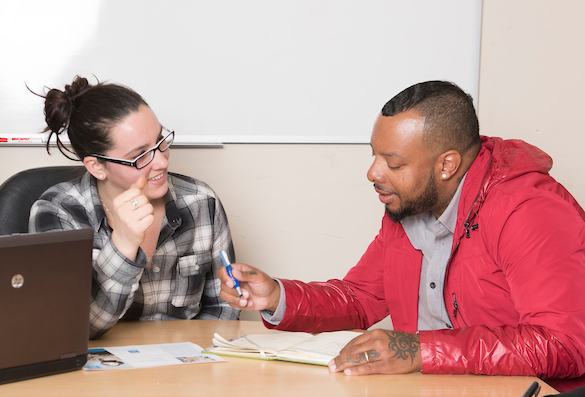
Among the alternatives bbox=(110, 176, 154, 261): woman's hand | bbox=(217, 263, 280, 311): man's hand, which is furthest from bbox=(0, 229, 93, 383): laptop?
bbox=(217, 263, 280, 311): man's hand

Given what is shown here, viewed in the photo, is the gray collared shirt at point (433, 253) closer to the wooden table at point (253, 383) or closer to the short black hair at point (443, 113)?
the short black hair at point (443, 113)

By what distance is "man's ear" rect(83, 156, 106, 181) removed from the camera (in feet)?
5.49

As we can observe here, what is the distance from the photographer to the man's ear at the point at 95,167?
65.9 inches

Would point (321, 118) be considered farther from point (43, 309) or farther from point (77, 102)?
point (43, 309)

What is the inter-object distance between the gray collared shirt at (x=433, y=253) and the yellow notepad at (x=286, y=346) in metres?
0.27

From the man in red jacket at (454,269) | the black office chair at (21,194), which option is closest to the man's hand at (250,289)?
the man in red jacket at (454,269)

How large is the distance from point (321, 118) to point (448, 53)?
577mm

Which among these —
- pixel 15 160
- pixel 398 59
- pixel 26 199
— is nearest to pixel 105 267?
pixel 26 199

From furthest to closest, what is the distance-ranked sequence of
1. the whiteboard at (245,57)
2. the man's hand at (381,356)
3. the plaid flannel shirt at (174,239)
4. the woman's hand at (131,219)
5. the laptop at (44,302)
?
1. the whiteboard at (245,57)
2. the plaid flannel shirt at (174,239)
3. the woman's hand at (131,219)
4. the man's hand at (381,356)
5. the laptop at (44,302)

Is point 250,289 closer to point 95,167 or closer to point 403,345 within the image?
point 403,345

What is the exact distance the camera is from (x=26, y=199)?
66.9 inches

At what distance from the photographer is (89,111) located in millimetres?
1668

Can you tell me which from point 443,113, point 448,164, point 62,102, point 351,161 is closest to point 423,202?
point 448,164

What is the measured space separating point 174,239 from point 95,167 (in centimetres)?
32
